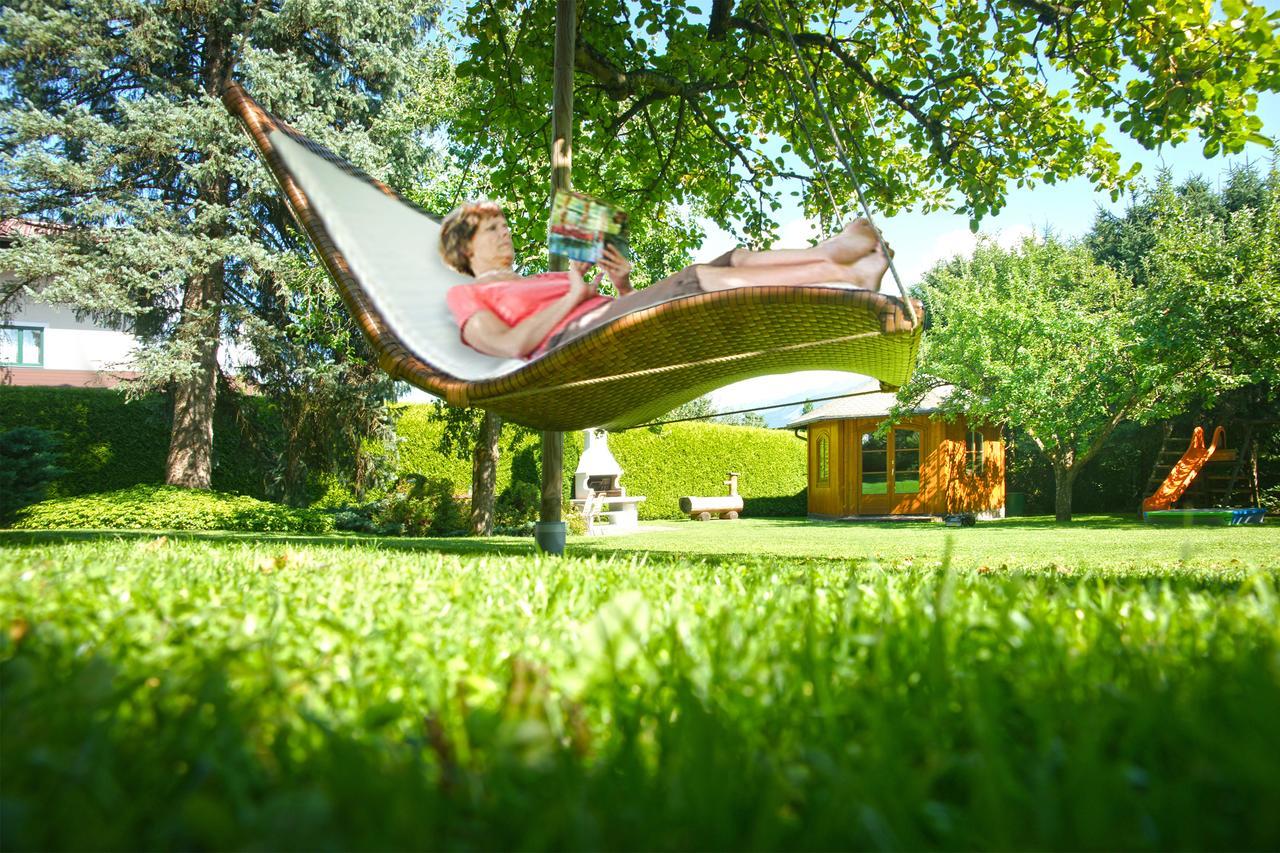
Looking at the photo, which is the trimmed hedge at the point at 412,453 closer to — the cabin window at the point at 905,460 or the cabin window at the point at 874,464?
the cabin window at the point at 874,464

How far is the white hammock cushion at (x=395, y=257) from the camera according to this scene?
3.49 metres

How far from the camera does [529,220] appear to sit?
6789 mm

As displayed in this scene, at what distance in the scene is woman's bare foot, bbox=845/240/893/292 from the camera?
2.99 metres

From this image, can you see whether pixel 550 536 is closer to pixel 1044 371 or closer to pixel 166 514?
pixel 166 514

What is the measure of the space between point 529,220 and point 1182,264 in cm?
1124

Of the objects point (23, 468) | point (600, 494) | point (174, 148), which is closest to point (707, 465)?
point (600, 494)

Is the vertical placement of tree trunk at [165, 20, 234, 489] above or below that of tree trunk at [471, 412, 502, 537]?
above

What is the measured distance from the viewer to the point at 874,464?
18.3 m

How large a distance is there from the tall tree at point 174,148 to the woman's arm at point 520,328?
9494 millimetres

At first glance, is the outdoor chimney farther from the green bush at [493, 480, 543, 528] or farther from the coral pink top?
the coral pink top

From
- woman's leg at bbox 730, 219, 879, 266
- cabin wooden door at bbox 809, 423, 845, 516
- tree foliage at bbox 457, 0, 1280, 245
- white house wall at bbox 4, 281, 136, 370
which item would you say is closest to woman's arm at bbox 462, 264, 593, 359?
woman's leg at bbox 730, 219, 879, 266

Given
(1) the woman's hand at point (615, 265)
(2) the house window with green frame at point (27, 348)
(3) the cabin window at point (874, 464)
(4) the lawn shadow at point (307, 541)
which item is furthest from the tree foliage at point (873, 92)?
(2) the house window with green frame at point (27, 348)

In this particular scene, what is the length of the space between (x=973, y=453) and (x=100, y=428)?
55.6 ft

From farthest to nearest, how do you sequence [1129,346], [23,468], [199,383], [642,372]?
[1129,346] < [199,383] < [23,468] < [642,372]
